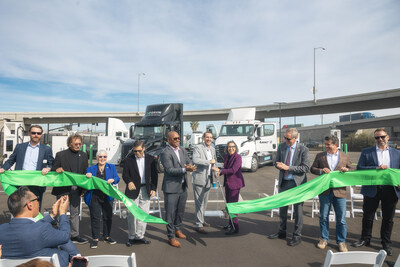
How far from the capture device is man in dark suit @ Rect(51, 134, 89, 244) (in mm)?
4687

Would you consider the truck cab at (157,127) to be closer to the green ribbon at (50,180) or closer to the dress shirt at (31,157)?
the dress shirt at (31,157)

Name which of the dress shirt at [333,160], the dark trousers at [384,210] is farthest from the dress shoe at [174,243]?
the dark trousers at [384,210]

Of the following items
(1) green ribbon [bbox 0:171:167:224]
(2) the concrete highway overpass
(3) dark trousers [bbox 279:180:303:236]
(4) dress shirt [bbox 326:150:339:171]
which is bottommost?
(3) dark trousers [bbox 279:180:303:236]

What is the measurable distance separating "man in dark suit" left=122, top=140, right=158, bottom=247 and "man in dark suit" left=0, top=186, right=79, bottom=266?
2006mm

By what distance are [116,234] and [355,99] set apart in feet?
109

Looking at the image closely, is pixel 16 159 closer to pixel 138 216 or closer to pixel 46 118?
pixel 138 216

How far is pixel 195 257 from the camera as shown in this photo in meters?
4.15

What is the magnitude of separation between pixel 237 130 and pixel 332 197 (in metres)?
11.2

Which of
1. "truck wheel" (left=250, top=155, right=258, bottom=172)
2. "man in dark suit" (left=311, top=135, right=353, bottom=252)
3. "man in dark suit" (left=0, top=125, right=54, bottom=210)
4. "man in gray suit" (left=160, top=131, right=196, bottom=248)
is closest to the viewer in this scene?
"man in dark suit" (left=311, top=135, right=353, bottom=252)

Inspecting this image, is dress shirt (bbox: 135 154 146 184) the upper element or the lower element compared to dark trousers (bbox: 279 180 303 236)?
upper

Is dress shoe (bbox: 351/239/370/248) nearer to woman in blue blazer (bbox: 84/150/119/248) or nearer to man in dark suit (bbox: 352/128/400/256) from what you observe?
man in dark suit (bbox: 352/128/400/256)

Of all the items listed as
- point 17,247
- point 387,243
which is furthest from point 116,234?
point 387,243

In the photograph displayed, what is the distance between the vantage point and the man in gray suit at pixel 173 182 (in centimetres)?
463

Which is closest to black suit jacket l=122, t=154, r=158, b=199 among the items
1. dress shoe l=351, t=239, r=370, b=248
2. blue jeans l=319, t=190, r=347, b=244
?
blue jeans l=319, t=190, r=347, b=244
